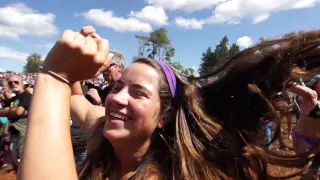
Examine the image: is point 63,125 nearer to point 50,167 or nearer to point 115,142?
point 50,167

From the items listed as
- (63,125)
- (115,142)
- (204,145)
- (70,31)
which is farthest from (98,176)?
(70,31)

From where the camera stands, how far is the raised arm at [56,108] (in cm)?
85

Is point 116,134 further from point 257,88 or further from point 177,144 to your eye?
point 257,88

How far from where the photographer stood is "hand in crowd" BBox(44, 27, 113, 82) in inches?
35.4

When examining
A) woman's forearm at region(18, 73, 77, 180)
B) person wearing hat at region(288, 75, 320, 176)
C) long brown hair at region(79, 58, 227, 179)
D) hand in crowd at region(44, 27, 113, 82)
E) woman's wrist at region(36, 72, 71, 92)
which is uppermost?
hand in crowd at region(44, 27, 113, 82)

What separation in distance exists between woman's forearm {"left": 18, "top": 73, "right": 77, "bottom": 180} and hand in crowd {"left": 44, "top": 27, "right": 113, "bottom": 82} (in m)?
0.04

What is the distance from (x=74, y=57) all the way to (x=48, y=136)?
0.74 ft

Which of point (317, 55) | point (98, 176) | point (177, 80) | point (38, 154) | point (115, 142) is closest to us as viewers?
point (38, 154)

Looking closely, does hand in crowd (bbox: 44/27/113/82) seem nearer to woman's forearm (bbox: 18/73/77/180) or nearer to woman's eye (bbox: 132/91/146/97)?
woman's forearm (bbox: 18/73/77/180)

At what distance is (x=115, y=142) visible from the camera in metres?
1.58

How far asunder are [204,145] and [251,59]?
1.67ft

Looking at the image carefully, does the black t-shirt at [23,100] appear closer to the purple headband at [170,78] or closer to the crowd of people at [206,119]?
the crowd of people at [206,119]

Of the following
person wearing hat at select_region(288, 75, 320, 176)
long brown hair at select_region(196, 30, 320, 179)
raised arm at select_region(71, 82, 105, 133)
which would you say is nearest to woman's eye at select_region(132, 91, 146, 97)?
long brown hair at select_region(196, 30, 320, 179)

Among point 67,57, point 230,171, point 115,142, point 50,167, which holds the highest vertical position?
point 67,57
